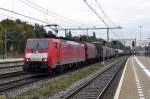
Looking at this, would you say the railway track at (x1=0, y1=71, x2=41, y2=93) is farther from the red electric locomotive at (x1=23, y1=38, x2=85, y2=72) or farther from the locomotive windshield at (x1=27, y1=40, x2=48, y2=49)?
the locomotive windshield at (x1=27, y1=40, x2=48, y2=49)

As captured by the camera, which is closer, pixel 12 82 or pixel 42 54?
pixel 12 82

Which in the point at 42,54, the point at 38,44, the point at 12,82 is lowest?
the point at 12,82

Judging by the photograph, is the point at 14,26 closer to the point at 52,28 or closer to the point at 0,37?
the point at 0,37

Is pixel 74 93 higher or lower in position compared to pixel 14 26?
lower

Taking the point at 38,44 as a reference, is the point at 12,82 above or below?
below

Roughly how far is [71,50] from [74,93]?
20.7 meters

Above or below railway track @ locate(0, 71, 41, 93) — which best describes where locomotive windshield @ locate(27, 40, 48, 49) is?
above

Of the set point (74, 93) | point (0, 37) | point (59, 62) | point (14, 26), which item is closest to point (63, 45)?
point (59, 62)

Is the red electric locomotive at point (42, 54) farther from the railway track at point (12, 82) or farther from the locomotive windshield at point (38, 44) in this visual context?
the railway track at point (12, 82)

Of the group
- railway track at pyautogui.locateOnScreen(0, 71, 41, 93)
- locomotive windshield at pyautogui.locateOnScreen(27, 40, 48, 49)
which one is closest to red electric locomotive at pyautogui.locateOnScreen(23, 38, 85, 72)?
locomotive windshield at pyautogui.locateOnScreen(27, 40, 48, 49)

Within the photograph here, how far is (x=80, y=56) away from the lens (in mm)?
48719

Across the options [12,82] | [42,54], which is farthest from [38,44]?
[12,82]

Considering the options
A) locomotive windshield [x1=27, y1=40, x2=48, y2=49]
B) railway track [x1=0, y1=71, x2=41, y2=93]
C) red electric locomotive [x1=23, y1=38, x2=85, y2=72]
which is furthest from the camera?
locomotive windshield [x1=27, y1=40, x2=48, y2=49]

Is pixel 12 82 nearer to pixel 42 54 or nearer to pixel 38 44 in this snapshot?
pixel 42 54
